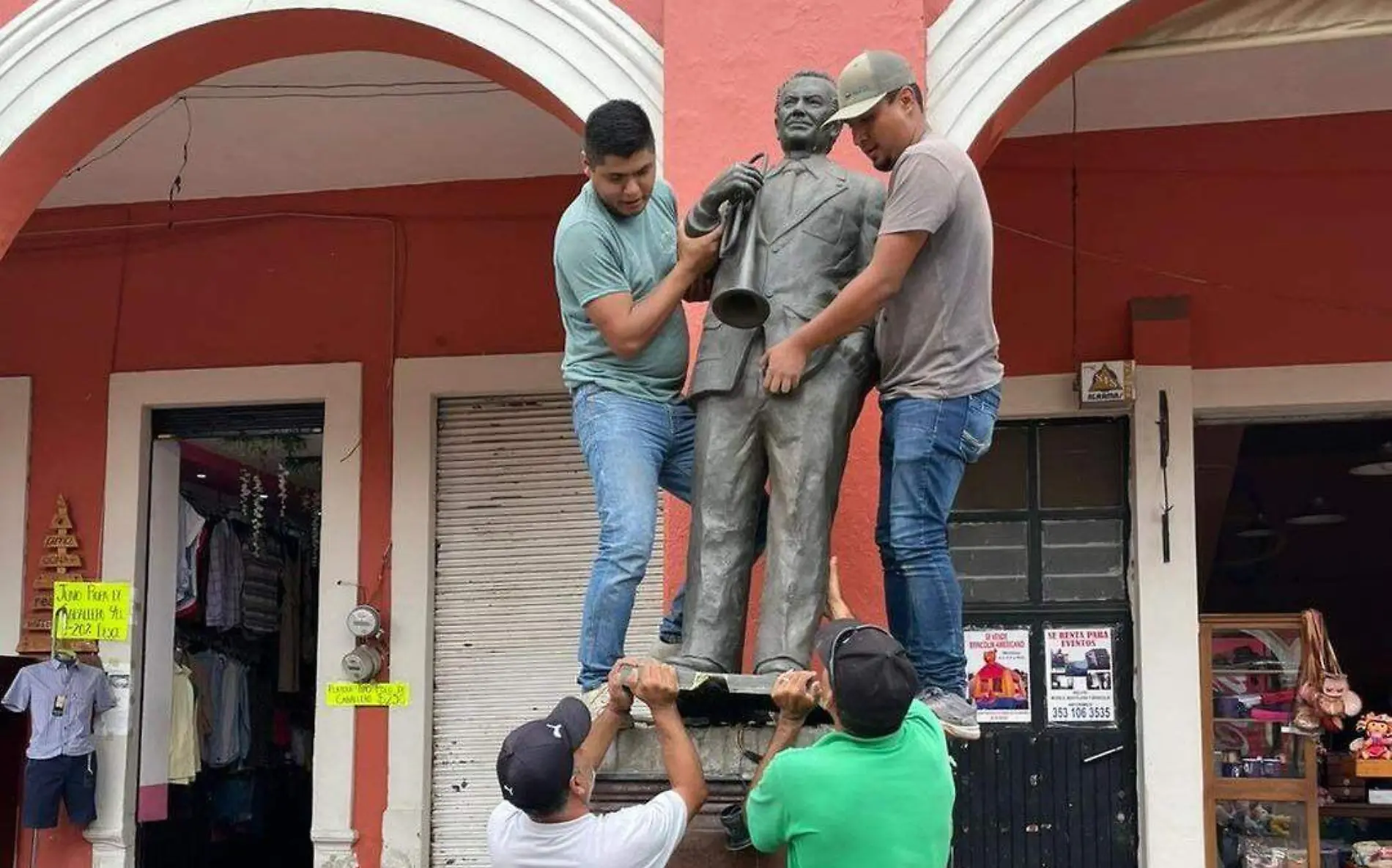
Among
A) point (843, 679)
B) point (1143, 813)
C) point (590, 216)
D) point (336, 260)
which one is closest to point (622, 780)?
point (843, 679)

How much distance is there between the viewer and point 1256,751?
6949 millimetres

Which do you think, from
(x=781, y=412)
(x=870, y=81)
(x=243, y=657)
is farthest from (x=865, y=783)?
(x=243, y=657)

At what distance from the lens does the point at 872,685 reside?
3066 millimetres

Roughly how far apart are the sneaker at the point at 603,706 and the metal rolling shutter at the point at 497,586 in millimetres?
3711

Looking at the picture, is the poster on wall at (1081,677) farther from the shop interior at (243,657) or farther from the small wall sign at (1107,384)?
the shop interior at (243,657)

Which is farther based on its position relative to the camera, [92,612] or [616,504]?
[92,612]

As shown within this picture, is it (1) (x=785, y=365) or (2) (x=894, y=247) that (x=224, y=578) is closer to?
(1) (x=785, y=365)

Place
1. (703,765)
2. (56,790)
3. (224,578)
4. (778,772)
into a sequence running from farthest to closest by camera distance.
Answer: (224,578) → (56,790) → (703,765) → (778,772)

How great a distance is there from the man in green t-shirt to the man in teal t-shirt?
786 mm

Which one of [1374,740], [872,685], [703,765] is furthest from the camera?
[1374,740]

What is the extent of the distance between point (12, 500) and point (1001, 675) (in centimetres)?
478

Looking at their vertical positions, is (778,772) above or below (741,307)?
below

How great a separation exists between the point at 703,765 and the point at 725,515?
2.09ft

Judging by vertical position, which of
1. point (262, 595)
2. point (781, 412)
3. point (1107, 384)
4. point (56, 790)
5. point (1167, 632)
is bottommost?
point (56, 790)
